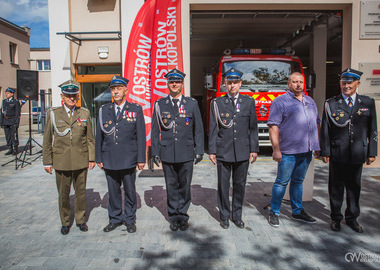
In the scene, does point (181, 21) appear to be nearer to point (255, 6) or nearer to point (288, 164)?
point (255, 6)

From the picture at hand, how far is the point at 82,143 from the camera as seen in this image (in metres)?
4.13

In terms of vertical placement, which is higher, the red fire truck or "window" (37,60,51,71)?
"window" (37,60,51,71)

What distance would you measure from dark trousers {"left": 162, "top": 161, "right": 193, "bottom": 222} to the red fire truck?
5341 mm

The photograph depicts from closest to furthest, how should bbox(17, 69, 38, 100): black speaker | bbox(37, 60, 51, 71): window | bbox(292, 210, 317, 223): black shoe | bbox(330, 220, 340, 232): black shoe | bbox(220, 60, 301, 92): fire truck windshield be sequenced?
bbox(330, 220, 340, 232): black shoe → bbox(292, 210, 317, 223): black shoe → bbox(220, 60, 301, 92): fire truck windshield → bbox(17, 69, 38, 100): black speaker → bbox(37, 60, 51, 71): window

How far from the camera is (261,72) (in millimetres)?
9453

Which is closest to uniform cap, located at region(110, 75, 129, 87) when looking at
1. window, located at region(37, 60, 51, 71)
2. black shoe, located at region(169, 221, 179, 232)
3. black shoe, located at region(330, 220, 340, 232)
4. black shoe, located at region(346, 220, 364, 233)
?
black shoe, located at region(169, 221, 179, 232)

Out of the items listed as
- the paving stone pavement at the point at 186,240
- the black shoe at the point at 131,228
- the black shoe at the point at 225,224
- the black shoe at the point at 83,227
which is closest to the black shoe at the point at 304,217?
the paving stone pavement at the point at 186,240

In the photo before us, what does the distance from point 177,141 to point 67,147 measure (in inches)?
55.0

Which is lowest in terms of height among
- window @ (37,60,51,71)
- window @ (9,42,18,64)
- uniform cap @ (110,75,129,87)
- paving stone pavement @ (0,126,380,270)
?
paving stone pavement @ (0,126,380,270)

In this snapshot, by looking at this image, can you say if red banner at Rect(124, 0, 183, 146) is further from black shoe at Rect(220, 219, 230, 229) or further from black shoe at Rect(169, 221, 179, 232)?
black shoe at Rect(220, 219, 230, 229)

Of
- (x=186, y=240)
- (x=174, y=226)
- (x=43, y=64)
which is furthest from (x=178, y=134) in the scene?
(x=43, y=64)

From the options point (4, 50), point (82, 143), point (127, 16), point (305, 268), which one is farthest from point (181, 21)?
point (4, 50)

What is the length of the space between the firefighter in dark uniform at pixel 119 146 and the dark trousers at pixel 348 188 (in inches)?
101

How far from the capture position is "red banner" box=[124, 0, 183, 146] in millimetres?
6996
